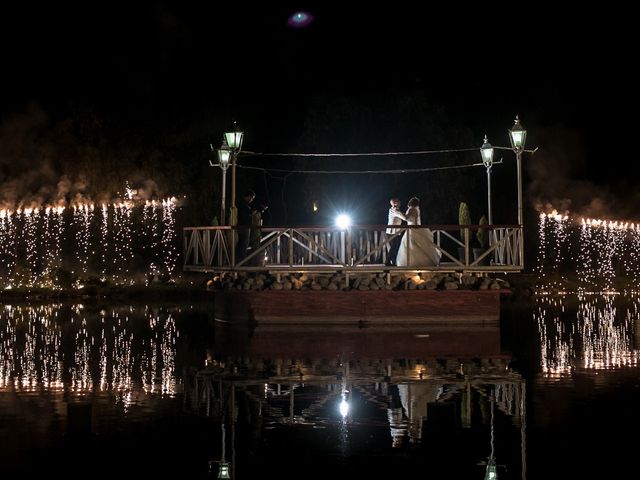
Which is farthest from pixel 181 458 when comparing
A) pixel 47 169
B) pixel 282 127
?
pixel 282 127

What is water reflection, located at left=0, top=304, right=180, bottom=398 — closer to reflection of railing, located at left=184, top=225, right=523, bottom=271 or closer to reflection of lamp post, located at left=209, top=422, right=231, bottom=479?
reflection of railing, located at left=184, top=225, right=523, bottom=271

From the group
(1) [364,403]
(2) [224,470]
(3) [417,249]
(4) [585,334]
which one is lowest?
(2) [224,470]

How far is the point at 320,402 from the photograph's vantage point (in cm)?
1248

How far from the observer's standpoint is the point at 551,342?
19.6 metres

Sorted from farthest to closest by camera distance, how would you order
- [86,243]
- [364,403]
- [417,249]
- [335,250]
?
1. [86,243]
2. [335,250]
3. [417,249]
4. [364,403]

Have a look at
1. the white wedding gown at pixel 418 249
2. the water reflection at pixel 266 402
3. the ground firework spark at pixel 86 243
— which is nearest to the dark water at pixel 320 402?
the water reflection at pixel 266 402

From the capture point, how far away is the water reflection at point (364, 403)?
374 inches

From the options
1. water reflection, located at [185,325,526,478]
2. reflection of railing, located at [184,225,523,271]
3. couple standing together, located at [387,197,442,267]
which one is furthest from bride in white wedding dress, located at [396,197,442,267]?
water reflection, located at [185,325,526,478]

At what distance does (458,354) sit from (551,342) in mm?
2653


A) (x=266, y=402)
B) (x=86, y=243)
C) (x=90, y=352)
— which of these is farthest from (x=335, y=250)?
(x=86, y=243)

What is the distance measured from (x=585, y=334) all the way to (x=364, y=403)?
9.81m

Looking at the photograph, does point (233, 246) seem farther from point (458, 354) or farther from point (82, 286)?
point (82, 286)

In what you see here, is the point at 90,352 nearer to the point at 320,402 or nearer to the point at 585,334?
the point at 320,402

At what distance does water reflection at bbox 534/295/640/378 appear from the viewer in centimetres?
1633
